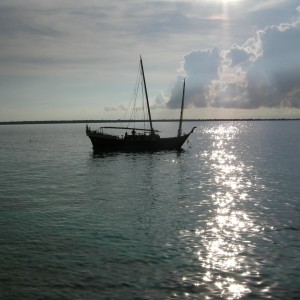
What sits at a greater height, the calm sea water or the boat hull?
the boat hull

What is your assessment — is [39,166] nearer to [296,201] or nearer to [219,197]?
[219,197]

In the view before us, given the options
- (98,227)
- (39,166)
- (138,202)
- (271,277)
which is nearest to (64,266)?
(98,227)

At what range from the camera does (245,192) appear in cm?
3441

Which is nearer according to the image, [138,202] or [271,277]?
[271,277]

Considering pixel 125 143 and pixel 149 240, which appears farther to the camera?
pixel 125 143

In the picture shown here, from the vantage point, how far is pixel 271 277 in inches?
607

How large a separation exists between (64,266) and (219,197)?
60.4ft

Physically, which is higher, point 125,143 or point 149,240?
point 125,143

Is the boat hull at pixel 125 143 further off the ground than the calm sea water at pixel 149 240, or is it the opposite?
the boat hull at pixel 125 143

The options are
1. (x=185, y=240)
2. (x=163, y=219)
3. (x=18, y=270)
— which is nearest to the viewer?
(x=18, y=270)

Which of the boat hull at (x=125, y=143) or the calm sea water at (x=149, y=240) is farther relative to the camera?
the boat hull at (x=125, y=143)

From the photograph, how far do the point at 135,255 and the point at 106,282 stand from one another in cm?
315

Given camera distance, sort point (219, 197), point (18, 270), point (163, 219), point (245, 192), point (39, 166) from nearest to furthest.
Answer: point (18, 270)
point (163, 219)
point (219, 197)
point (245, 192)
point (39, 166)

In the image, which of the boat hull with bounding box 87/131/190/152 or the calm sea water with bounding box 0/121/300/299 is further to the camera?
the boat hull with bounding box 87/131/190/152
